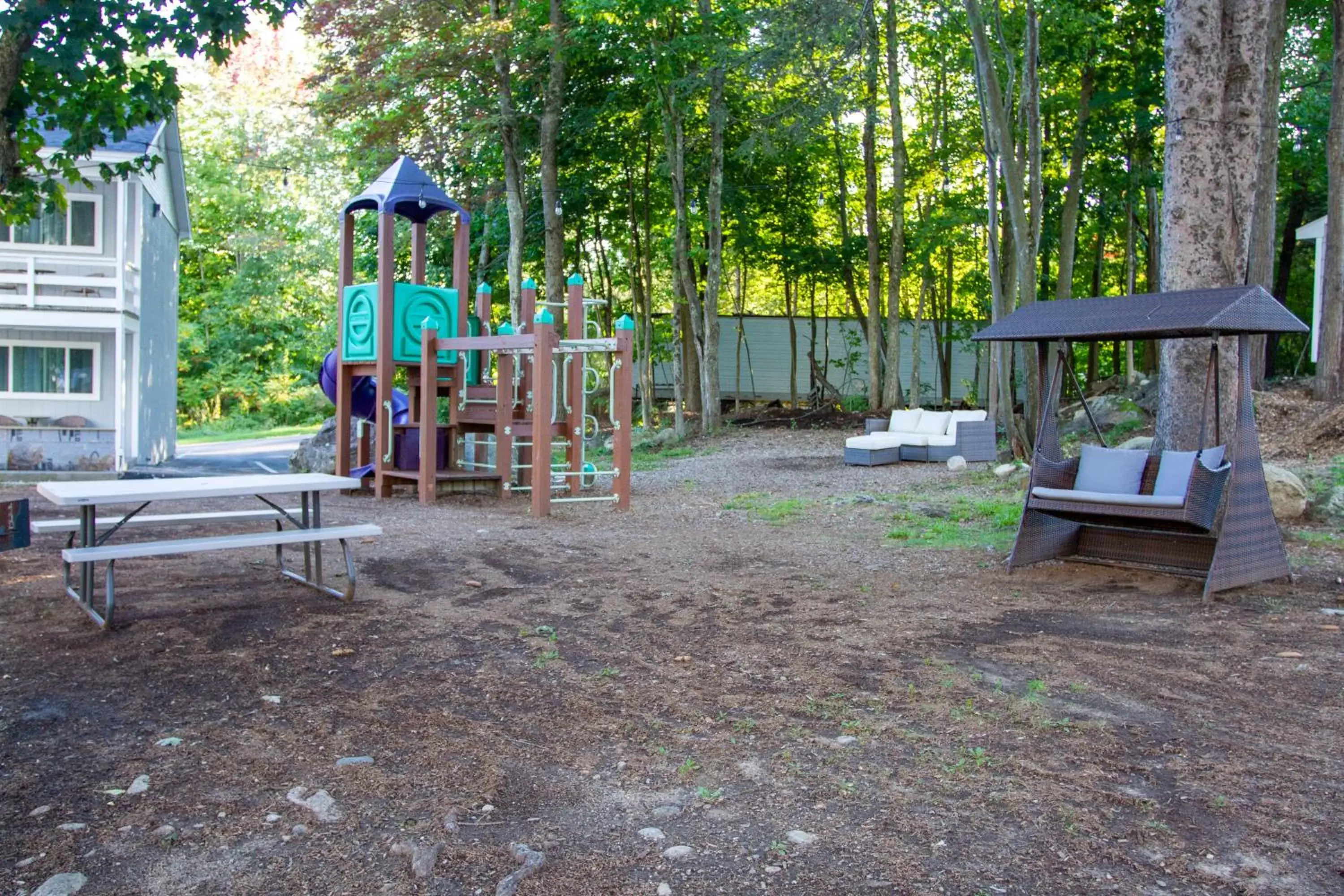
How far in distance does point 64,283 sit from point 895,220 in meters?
14.8

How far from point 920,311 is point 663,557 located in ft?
60.8

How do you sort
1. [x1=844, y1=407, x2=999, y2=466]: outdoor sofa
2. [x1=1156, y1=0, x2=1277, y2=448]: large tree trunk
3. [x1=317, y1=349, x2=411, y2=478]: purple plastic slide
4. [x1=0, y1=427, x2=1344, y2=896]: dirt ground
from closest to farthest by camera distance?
1. [x1=0, y1=427, x2=1344, y2=896]: dirt ground
2. [x1=1156, y1=0, x2=1277, y2=448]: large tree trunk
3. [x1=317, y1=349, x2=411, y2=478]: purple plastic slide
4. [x1=844, y1=407, x2=999, y2=466]: outdoor sofa

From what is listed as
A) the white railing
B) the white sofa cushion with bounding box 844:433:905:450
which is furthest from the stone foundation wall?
the white sofa cushion with bounding box 844:433:905:450

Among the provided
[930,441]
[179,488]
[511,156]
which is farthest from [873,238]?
[179,488]

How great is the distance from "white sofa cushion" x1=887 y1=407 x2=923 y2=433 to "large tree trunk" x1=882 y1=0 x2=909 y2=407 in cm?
569

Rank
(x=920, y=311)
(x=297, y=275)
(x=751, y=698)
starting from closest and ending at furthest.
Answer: (x=751, y=698) → (x=920, y=311) → (x=297, y=275)

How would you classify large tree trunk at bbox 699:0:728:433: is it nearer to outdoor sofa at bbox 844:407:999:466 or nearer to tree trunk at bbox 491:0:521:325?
tree trunk at bbox 491:0:521:325

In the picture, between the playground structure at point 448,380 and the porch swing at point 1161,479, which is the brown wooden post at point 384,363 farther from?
the porch swing at point 1161,479

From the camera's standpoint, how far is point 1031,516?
757 cm

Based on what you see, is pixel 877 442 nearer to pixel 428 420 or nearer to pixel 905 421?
pixel 905 421

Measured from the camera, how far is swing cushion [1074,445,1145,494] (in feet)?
24.7

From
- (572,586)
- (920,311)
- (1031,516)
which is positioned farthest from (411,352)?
(920,311)

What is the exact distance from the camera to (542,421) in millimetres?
10984

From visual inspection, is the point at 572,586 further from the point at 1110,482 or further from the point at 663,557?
the point at 1110,482
